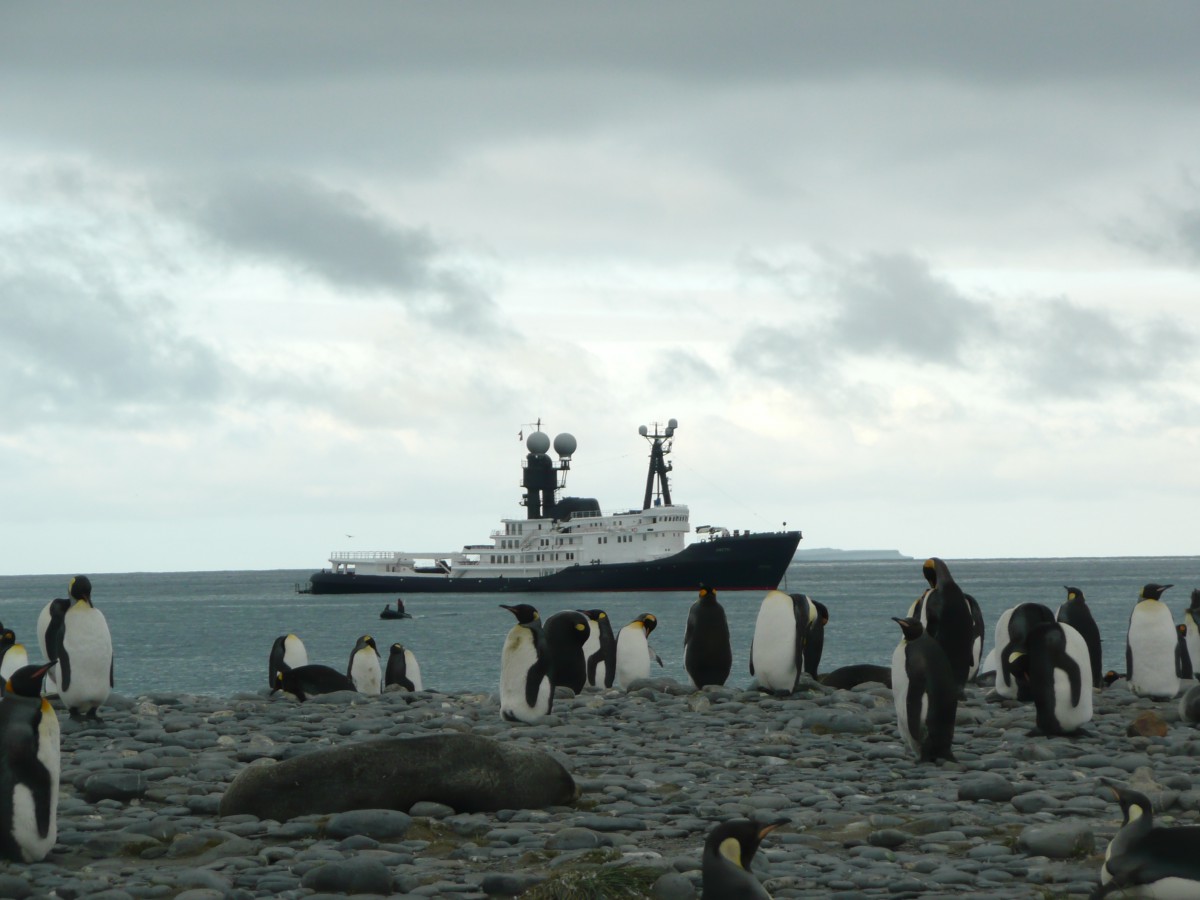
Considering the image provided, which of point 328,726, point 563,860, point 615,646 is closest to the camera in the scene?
point 563,860

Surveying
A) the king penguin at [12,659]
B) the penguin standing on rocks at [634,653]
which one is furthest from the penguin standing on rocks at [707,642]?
the king penguin at [12,659]

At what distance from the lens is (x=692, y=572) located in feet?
270

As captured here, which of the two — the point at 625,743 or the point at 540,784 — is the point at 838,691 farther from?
the point at 540,784

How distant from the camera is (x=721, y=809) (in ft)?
24.6

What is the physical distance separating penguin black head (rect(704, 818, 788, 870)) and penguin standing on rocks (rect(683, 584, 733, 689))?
8.97 metres

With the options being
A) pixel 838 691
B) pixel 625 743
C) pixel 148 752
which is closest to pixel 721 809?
pixel 625 743

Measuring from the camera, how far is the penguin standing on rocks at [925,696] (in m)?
9.05

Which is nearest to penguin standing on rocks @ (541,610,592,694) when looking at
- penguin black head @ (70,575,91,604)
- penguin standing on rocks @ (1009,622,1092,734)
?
penguin black head @ (70,575,91,604)

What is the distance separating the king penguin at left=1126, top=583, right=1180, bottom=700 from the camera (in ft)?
43.9

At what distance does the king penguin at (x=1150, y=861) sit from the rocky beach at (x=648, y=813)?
1.87 feet

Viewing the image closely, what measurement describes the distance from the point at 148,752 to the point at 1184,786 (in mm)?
6687

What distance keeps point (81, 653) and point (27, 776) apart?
524cm

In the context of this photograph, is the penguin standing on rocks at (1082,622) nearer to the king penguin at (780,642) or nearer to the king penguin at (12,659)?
the king penguin at (780,642)

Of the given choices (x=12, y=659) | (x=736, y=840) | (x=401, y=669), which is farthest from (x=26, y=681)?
(x=401, y=669)
